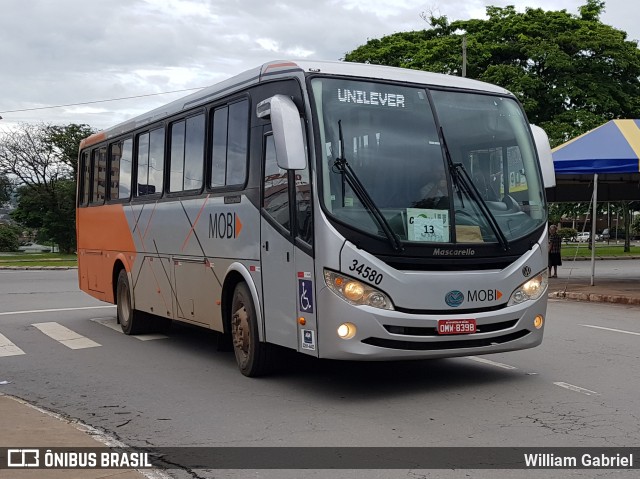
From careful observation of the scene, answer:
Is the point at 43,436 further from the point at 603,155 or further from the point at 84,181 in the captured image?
the point at 603,155

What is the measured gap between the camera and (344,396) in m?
8.08

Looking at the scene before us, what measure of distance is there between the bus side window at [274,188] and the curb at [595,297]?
466 inches

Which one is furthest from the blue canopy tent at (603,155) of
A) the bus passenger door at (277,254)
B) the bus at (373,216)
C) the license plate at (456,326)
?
the bus passenger door at (277,254)

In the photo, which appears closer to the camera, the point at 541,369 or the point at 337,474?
the point at 337,474

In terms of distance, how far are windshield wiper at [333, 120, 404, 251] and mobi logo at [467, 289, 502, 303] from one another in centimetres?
85

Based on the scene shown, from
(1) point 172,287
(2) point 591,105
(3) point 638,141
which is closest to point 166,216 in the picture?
(1) point 172,287

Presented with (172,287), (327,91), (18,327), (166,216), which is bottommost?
(18,327)

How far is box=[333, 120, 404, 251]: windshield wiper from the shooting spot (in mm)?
7598

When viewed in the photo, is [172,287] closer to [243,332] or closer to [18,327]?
[243,332]

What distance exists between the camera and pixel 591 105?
37.6 m

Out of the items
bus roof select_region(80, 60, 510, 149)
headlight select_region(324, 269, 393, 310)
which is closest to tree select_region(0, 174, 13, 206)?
bus roof select_region(80, 60, 510, 149)

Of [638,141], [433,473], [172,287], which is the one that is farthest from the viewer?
[638,141]

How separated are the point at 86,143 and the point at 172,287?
19.2ft

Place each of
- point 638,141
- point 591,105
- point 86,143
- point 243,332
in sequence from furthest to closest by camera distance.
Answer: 1. point 591,105
2. point 638,141
3. point 86,143
4. point 243,332
